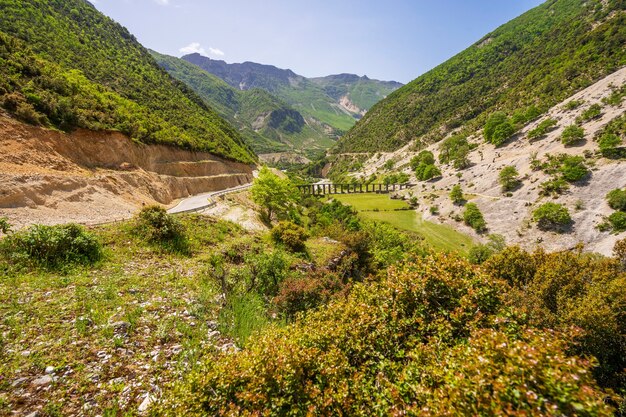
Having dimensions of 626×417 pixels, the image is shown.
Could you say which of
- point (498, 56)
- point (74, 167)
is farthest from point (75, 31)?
point (498, 56)

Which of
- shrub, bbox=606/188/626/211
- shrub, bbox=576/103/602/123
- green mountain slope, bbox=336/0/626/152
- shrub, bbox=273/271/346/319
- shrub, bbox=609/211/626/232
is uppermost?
green mountain slope, bbox=336/0/626/152

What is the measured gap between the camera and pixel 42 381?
6.75 m

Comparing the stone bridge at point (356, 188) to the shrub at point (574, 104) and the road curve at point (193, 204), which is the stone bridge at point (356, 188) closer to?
the shrub at point (574, 104)

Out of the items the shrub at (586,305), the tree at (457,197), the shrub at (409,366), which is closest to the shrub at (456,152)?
the tree at (457,197)

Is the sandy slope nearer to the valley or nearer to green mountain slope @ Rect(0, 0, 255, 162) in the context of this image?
the valley

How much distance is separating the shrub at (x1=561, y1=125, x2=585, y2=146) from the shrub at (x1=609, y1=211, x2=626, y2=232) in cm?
3240

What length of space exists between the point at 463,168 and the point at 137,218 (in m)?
104

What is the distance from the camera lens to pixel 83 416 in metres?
6.26

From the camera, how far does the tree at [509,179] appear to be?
224 ft

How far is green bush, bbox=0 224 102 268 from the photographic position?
1266 centimetres

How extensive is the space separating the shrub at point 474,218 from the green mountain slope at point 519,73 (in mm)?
65945

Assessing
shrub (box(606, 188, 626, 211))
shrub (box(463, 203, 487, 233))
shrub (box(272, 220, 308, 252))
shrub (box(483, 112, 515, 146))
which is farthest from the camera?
shrub (box(483, 112, 515, 146))

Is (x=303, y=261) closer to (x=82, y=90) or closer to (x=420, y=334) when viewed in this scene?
(x=420, y=334)

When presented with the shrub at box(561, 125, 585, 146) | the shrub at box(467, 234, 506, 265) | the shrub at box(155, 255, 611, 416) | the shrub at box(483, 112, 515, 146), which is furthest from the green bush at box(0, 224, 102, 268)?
the shrub at box(483, 112, 515, 146)
